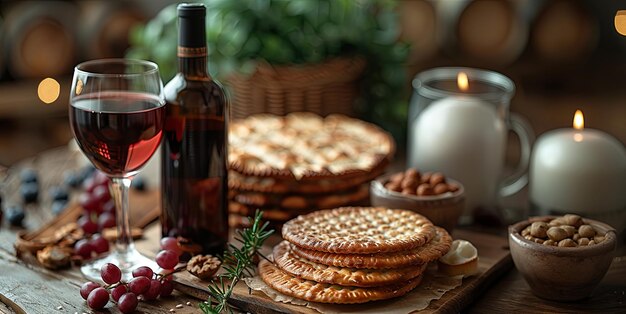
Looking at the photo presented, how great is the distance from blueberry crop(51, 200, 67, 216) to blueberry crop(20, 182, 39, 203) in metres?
0.04

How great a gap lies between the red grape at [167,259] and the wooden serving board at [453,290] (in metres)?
0.02

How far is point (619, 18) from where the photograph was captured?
2.85 metres

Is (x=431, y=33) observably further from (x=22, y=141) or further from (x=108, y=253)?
(x=108, y=253)

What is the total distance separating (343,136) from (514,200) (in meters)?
0.37

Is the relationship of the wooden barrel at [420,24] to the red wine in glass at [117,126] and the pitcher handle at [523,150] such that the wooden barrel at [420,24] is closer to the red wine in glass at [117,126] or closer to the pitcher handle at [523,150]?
the pitcher handle at [523,150]

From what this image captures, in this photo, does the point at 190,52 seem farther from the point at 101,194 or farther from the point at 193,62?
the point at 101,194

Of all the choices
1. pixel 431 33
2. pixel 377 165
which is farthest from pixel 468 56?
pixel 377 165

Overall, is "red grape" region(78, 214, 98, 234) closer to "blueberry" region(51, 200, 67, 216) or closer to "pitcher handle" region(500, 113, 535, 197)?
"blueberry" region(51, 200, 67, 216)

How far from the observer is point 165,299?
1144 millimetres

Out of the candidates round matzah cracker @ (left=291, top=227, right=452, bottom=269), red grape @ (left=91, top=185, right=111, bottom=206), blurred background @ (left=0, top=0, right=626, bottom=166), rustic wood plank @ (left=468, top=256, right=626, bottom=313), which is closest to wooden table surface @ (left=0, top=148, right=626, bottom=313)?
rustic wood plank @ (left=468, top=256, right=626, bottom=313)

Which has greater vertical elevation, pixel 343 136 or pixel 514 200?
pixel 343 136

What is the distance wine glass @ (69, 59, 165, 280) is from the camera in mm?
1131

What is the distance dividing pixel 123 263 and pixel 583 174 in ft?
2.57

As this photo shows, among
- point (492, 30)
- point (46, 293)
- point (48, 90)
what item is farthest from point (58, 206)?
point (492, 30)
